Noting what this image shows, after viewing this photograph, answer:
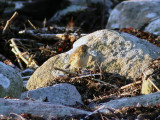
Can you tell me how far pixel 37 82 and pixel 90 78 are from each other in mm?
1061

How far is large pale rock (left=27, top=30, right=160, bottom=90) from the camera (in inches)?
235

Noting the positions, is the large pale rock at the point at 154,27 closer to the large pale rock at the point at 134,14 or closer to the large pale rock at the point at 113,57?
the large pale rock at the point at 134,14

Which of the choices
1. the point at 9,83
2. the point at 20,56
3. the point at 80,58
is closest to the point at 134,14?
the point at 20,56

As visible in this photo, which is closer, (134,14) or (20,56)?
(20,56)

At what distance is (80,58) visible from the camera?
242 inches

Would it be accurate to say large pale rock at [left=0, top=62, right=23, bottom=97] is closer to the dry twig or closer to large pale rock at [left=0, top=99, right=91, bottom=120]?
large pale rock at [left=0, top=99, right=91, bottom=120]

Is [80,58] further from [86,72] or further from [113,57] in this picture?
[113,57]

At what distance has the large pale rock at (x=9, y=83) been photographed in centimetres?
442

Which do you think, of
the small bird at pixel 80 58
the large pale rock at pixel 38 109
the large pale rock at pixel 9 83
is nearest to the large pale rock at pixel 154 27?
the small bird at pixel 80 58

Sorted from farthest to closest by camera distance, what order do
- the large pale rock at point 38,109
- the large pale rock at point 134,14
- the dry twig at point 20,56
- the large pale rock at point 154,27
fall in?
1. the large pale rock at point 134,14
2. the large pale rock at point 154,27
3. the dry twig at point 20,56
4. the large pale rock at point 38,109

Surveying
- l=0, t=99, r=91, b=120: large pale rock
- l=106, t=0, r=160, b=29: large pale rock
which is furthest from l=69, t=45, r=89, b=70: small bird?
l=106, t=0, r=160, b=29: large pale rock

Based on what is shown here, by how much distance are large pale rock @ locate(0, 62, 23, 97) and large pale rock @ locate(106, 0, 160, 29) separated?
7.42 metres

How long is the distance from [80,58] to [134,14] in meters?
6.31

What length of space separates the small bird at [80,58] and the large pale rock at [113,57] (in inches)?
4.7
